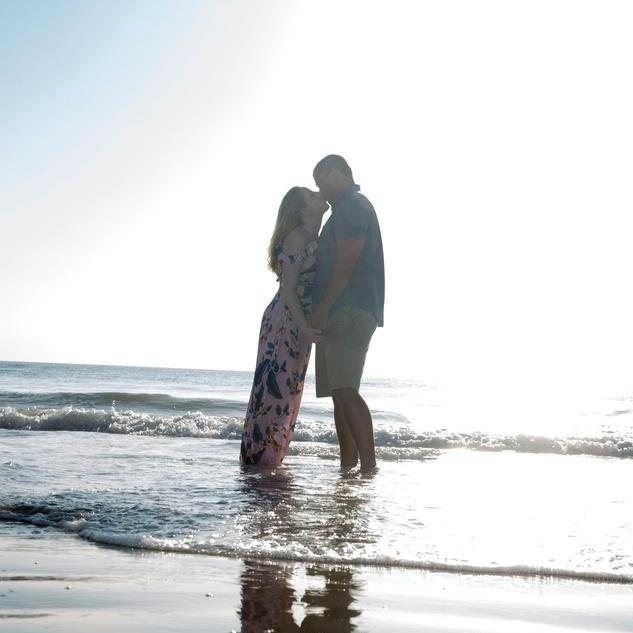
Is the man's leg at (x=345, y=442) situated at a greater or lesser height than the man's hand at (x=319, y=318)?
lesser

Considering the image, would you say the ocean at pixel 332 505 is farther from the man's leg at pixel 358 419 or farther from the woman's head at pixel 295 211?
the woman's head at pixel 295 211

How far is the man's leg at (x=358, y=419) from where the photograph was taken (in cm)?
490

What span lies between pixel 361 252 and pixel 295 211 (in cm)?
53

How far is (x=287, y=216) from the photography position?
5.07 meters

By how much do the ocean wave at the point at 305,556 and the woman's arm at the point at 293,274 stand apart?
219 cm

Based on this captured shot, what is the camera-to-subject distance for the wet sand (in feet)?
6.12

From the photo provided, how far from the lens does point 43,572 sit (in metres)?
2.34

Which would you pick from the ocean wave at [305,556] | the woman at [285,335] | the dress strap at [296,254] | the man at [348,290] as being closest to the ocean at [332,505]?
the ocean wave at [305,556]

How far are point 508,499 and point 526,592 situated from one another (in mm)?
2060

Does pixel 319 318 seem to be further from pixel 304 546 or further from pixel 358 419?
pixel 304 546

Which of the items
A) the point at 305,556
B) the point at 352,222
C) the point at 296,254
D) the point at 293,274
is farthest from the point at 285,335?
the point at 305,556

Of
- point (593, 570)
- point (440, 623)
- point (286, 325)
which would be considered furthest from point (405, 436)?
point (440, 623)

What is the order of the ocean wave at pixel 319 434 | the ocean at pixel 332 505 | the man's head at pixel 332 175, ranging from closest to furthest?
the ocean at pixel 332 505, the man's head at pixel 332 175, the ocean wave at pixel 319 434

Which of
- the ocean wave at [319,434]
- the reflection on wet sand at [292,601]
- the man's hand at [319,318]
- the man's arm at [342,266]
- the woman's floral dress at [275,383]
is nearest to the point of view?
the reflection on wet sand at [292,601]
